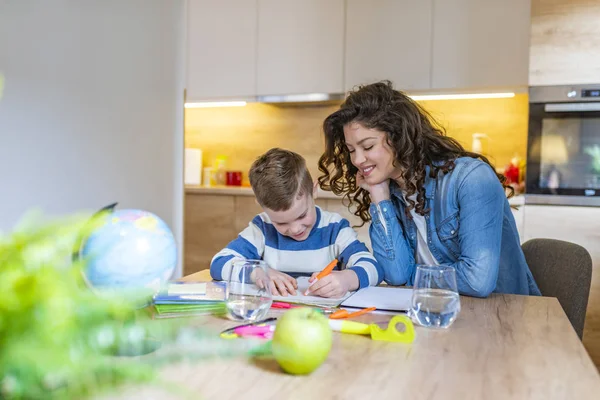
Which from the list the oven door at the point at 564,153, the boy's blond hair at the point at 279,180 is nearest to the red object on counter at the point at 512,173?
the oven door at the point at 564,153

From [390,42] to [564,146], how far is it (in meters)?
1.16

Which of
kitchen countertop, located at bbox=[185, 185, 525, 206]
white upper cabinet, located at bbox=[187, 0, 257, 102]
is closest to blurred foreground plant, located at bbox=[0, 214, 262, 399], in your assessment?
kitchen countertop, located at bbox=[185, 185, 525, 206]

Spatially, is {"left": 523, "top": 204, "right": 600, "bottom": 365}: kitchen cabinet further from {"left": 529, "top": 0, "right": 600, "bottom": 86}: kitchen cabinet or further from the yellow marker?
the yellow marker

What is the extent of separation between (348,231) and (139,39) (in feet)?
6.13

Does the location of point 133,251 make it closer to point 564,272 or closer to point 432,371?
point 432,371

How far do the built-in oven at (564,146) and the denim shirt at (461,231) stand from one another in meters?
1.50

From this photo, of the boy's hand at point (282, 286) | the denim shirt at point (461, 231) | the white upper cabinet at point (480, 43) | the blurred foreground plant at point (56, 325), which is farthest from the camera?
the white upper cabinet at point (480, 43)

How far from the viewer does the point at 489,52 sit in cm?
325

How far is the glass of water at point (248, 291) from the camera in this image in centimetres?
105

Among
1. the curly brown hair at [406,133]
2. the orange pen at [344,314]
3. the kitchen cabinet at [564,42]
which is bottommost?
the orange pen at [344,314]

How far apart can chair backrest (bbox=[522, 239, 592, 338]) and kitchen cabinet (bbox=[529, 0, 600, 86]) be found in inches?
58.9

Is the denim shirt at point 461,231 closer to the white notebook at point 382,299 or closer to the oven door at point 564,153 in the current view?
the white notebook at point 382,299

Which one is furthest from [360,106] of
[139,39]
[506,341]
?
[139,39]

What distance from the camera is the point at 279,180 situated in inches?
64.0
